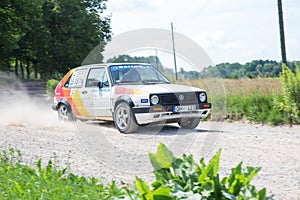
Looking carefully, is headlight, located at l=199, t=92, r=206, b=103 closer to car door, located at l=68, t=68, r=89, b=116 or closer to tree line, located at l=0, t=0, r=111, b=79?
car door, located at l=68, t=68, r=89, b=116

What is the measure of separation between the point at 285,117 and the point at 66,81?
20.0ft

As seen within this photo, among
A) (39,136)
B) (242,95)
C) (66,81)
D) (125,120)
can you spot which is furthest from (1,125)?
(242,95)

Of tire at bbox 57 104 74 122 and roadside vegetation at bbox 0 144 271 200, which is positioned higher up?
tire at bbox 57 104 74 122

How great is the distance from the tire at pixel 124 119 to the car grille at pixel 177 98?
752 millimetres

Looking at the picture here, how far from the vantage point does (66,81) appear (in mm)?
12922

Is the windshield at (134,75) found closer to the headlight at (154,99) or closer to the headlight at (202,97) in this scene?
the headlight at (154,99)

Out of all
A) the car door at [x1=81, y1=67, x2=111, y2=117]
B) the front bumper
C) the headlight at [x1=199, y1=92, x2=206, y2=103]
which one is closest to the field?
the headlight at [x1=199, y1=92, x2=206, y2=103]

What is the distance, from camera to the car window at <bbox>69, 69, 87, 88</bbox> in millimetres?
12258

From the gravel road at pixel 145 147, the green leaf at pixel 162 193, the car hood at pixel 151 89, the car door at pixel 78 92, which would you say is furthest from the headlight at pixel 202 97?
the green leaf at pixel 162 193

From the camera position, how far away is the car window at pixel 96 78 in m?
11.5

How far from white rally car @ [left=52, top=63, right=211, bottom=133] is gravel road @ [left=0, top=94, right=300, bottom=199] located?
0.36 metres

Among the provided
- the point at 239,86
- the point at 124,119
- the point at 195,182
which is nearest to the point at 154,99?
the point at 124,119

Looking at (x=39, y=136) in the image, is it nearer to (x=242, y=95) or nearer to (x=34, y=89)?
(x=242, y=95)

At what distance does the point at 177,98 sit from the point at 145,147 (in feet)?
7.47
